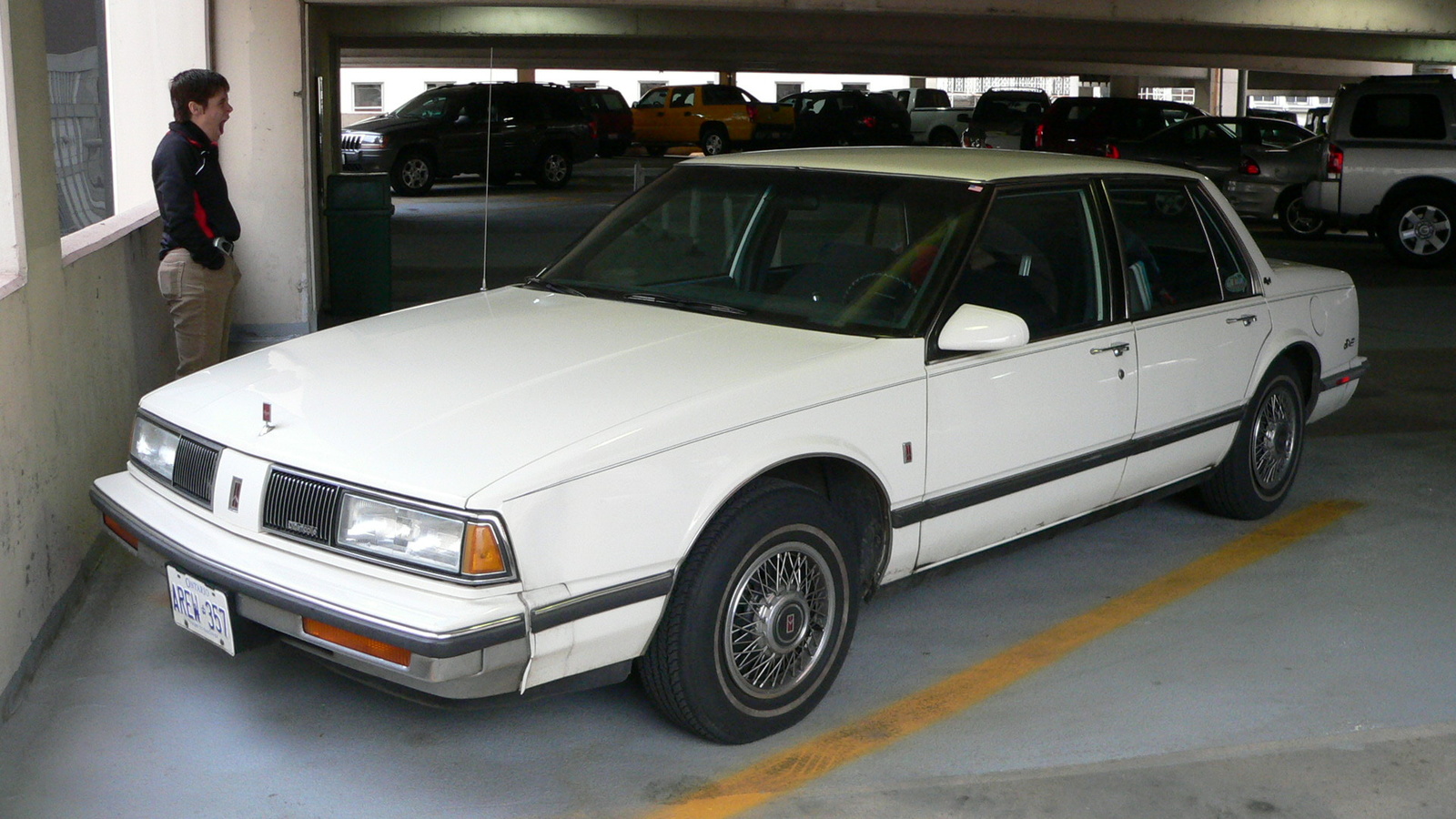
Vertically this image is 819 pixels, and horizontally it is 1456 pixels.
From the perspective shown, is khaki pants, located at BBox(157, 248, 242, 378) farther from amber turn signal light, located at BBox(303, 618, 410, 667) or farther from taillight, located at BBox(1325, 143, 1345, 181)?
taillight, located at BBox(1325, 143, 1345, 181)

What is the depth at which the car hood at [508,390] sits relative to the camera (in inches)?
123

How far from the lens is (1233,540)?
211 inches

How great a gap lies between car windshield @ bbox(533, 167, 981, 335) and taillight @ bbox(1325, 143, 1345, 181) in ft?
38.1

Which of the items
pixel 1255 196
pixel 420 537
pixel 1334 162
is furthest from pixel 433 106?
pixel 420 537

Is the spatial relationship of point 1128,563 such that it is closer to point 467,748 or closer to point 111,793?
point 467,748

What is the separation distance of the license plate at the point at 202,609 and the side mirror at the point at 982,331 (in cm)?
198

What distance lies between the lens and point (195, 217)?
578cm

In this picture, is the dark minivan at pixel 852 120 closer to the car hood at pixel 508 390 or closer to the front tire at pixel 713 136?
the front tire at pixel 713 136

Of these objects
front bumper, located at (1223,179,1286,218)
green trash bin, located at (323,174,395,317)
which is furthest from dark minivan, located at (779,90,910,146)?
green trash bin, located at (323,174,395,317)

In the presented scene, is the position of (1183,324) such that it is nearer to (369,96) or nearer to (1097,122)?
(1097,122)

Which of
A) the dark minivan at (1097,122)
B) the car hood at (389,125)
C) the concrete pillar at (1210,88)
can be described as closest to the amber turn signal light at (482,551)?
the dark minivan at (1097,122)

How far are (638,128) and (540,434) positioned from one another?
31431mm

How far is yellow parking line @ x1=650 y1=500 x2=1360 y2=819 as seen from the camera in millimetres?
3348

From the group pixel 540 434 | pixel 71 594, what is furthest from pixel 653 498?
pixel 71 594
